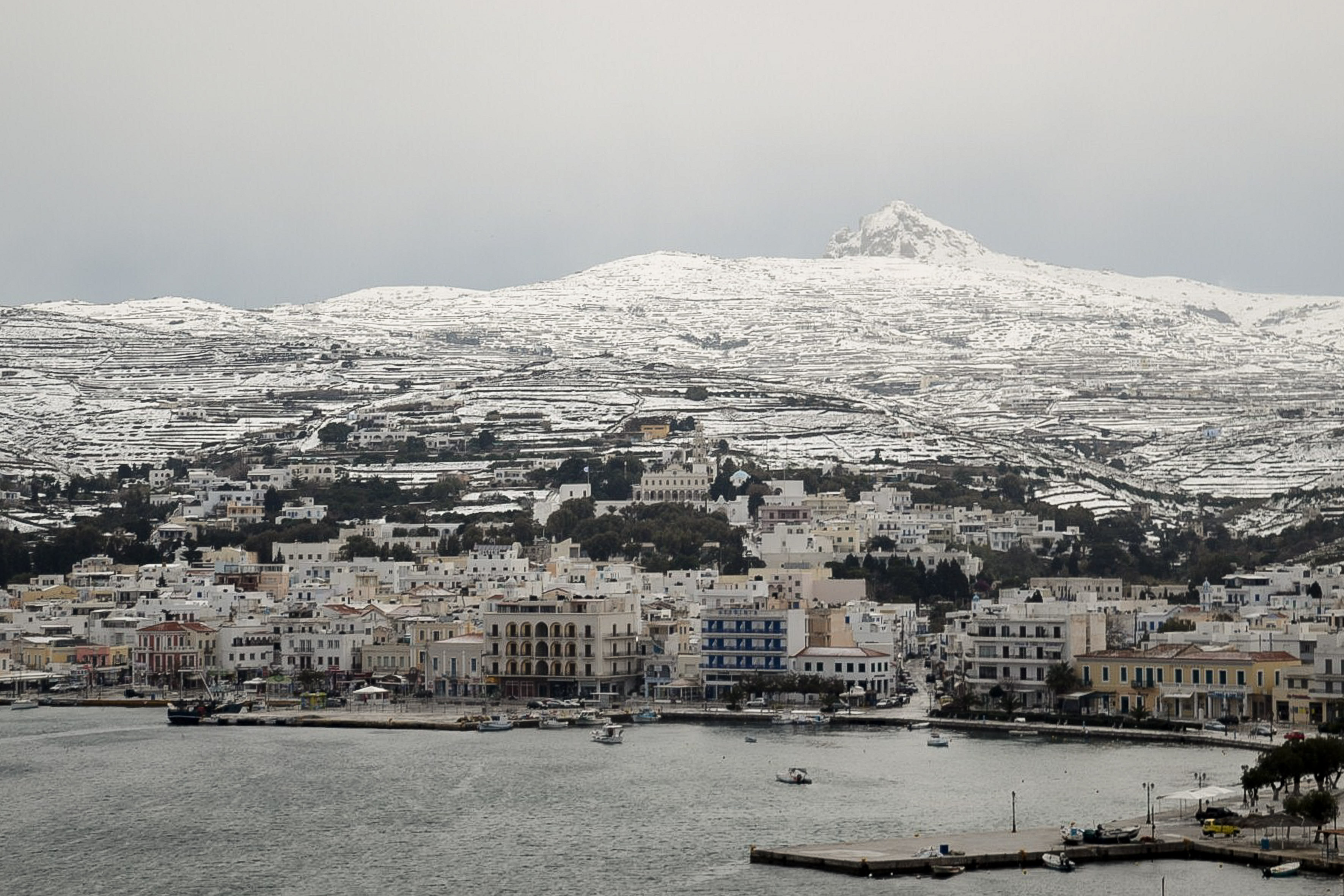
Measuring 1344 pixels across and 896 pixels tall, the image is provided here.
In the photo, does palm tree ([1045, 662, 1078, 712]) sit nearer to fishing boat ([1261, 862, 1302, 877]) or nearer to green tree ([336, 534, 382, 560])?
fishing boat ([1261, 862, 1302, 877])

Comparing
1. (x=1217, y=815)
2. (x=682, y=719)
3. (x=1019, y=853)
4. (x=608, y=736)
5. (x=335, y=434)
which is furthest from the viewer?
(x=335, y=434)

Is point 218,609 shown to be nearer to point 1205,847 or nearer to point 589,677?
point 589,677

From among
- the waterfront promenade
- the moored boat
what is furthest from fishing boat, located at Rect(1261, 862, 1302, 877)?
the moored boat

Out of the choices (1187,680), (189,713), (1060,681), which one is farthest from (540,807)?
(189,713)

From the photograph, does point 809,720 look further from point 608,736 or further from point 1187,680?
point 1187,680

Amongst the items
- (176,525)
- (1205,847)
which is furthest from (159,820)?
(176,525)

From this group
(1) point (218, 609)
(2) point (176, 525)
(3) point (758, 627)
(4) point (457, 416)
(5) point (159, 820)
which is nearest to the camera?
(5) point (159, 820)
